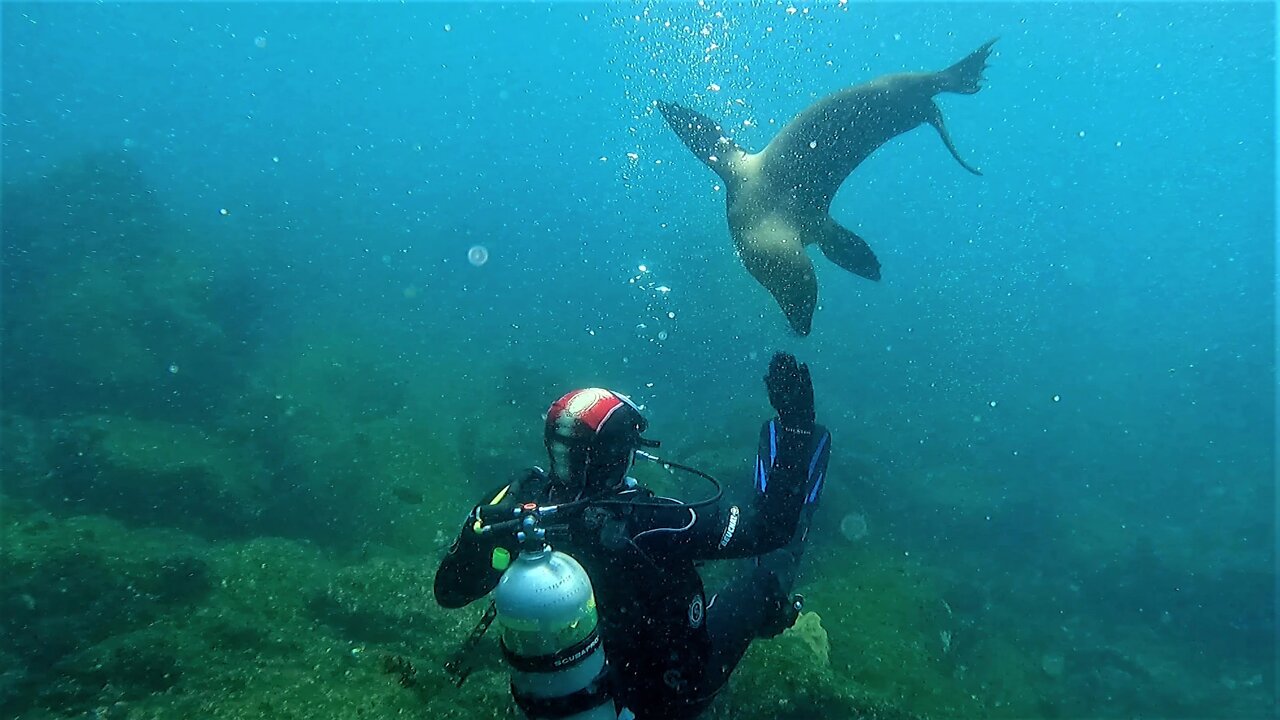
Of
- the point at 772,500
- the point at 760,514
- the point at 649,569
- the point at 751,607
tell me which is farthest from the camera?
the point at 751,607

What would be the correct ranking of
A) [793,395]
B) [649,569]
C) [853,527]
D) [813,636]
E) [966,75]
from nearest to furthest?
1. [649,569]
2. [793,395]
3. [813,636]
4. [966,75]
5. [853,527]

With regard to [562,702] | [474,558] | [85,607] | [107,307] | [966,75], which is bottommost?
[85,607]

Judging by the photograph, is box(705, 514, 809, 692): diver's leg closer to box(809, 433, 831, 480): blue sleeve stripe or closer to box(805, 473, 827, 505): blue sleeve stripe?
box(805, 473, 827, 505): blue sleeve stripe

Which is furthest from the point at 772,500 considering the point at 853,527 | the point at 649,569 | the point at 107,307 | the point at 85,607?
the point at 107,307

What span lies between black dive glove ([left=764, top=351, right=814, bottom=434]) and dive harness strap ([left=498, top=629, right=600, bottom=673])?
1.93 metres

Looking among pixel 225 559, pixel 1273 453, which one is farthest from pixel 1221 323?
pixel 225 559

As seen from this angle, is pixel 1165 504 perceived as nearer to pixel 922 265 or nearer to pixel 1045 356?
pixel 1045 356

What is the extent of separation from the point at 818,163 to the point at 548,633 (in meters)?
6.56

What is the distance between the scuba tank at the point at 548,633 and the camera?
2.05 metres

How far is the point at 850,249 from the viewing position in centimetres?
709

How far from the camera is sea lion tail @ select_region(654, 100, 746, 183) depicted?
801 centimetres

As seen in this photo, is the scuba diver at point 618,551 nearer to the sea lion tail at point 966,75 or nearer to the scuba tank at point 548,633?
the scuba tank at point 548,633

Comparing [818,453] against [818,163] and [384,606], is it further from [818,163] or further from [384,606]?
[384,606]

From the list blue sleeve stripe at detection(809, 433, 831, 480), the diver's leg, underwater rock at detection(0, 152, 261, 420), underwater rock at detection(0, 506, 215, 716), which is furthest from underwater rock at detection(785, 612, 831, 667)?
underwater rock at detection(0, 152, 261, 420)
